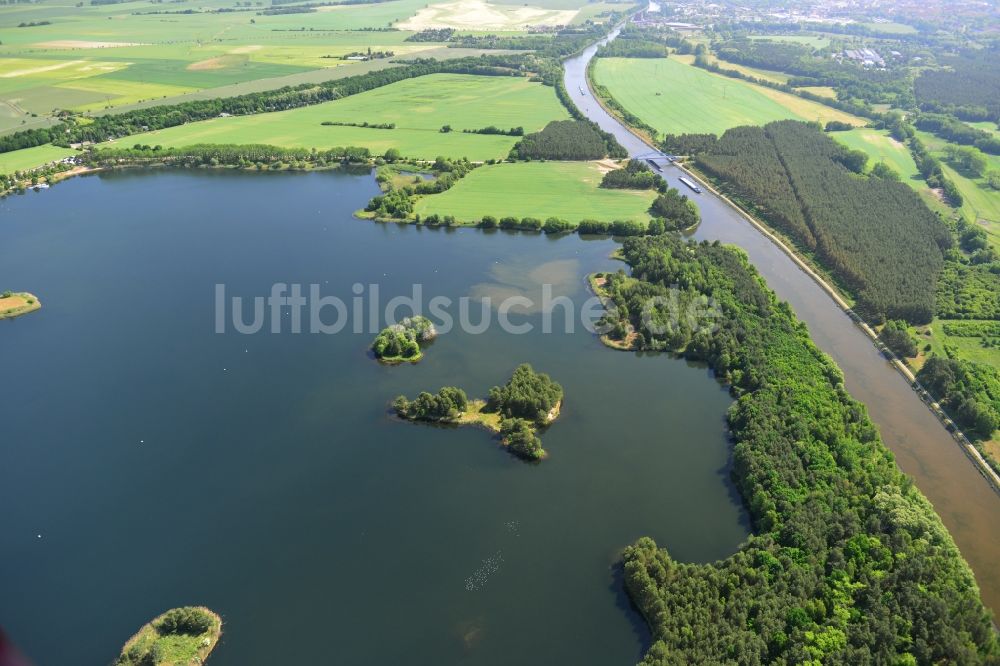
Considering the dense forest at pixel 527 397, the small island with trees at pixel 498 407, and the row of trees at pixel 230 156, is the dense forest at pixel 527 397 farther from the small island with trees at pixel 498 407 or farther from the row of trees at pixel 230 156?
the row of trees at pixel 230 156

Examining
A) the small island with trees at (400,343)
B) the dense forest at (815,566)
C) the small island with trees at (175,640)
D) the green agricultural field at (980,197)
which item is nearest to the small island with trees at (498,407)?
the small island with trees at (400,343)

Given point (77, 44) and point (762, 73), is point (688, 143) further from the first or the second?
point (77, 44)

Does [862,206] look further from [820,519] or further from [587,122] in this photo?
[820,519]

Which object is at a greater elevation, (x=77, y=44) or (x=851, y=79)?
(x=77, y=44)

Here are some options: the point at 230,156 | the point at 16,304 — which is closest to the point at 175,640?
the point at 16,304

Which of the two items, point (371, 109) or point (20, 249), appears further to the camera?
point (371, 109)

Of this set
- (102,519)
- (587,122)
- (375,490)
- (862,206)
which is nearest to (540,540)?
(375,490)

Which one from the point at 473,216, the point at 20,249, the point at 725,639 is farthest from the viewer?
the point at 473,216

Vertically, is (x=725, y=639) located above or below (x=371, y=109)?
below
